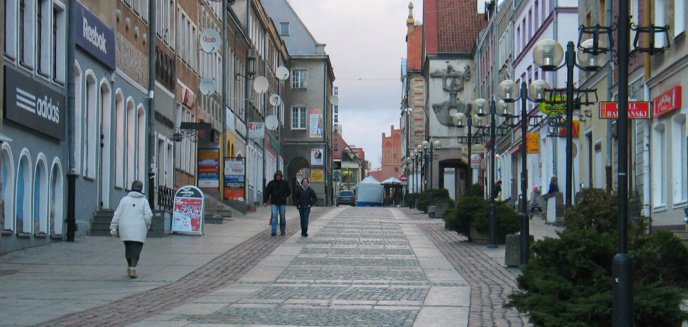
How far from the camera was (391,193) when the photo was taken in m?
125

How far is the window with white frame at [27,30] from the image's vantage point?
23.1 metres

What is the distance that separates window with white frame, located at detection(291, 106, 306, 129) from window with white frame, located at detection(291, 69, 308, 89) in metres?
1.95

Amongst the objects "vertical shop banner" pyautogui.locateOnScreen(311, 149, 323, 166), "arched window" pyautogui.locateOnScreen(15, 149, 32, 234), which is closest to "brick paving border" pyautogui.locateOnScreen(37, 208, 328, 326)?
"arched window" pyautogui.locateOnScreen(15, 149, 32, 234)

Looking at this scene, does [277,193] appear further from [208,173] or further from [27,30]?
[208,173]

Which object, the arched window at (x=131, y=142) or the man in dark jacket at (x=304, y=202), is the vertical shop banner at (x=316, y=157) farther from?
the man in dark jacket at (x=304, y=202)

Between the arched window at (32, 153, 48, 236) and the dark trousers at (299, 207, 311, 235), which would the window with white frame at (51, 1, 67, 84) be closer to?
the arched window at (32, 153, 48, 236)

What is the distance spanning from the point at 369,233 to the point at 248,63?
32.6 meters

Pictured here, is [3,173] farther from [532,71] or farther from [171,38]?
[532,71]

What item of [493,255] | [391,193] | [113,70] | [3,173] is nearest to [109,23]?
[113,70]

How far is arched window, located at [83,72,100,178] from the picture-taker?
28.6 metres

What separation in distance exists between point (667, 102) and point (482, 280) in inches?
456

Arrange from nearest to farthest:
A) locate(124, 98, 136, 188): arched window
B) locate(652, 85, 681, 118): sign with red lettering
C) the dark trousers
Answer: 1. locate(652, 85, 681, 118): sign with red lettering
2. the dark trousers
3. locate(124, 98, 136, 188): arched window

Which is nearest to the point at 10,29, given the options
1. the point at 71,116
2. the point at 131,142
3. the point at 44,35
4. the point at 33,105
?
the point at 33,105

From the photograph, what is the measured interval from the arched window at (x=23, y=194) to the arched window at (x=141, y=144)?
12.4m
